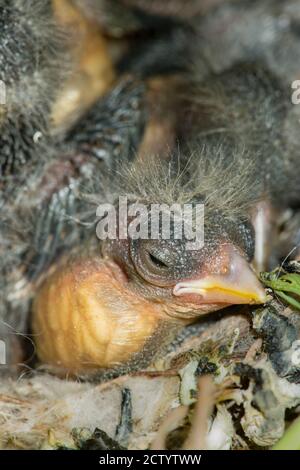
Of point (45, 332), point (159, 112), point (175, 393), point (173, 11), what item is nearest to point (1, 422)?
point (45, 332)

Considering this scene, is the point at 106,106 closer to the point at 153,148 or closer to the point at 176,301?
the point at 153,148

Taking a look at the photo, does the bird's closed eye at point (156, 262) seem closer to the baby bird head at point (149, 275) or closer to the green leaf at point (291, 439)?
the baby bird head at point (149, 275)

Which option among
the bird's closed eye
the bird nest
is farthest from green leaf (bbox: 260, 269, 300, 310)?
the bird's closed eye

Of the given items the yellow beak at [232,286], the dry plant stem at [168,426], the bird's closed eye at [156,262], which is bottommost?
the dry plant stem at [168,426]

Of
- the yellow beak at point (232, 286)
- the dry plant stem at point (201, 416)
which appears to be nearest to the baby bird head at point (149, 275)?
the yellow beak at point (232, 286)

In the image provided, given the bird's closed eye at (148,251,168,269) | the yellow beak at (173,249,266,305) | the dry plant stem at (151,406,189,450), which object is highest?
the bird's closed eye at (148,251,168,269)

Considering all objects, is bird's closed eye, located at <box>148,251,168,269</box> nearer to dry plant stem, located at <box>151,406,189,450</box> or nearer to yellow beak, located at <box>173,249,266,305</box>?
yellow beak, located at <box>173,249,266,305</box>

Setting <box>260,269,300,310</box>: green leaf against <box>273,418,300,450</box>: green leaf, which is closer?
<box>273,418,300,450</box>: green leaf

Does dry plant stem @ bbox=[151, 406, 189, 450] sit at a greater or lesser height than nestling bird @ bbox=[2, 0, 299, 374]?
lesser

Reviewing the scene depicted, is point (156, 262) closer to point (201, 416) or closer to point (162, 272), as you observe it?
point (162, 272)
